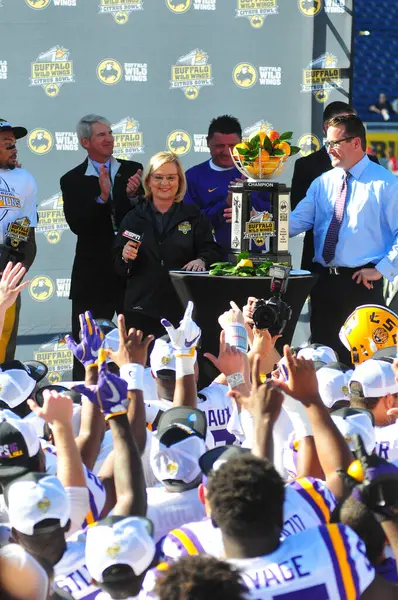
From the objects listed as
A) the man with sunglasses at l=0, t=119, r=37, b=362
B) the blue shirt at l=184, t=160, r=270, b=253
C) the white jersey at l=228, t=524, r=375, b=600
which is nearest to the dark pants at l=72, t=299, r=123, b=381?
the man with sunglasses at l=0, t=119, r=37, b=362

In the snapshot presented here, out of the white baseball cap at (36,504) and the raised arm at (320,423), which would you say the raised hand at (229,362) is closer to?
the raised arm at (320,423)

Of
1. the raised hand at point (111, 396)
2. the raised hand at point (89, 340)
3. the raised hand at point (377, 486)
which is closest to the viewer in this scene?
the raised hand at point (377, 486)

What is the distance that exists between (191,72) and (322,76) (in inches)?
42.6

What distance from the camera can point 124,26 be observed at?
7496 millimetres

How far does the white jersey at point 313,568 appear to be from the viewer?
220 cm

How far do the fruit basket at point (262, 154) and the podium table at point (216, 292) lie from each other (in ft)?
2.32

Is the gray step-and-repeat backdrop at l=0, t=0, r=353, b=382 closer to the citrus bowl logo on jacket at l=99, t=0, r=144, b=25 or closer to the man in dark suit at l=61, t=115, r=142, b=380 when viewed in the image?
the citrus bowl logo on jacket at l=99, t=0, r=144, b=25

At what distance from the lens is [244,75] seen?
757 centimetres

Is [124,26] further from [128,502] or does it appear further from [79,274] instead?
[128,502]

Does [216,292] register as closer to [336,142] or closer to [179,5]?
[336,142]

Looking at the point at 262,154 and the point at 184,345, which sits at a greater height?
the point at 262,154

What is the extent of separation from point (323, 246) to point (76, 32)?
2873 mm

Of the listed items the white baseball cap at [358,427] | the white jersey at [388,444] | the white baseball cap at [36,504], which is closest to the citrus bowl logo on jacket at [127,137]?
the white jersey at [388,444]

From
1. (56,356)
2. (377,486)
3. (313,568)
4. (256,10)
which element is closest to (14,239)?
(56,356)
